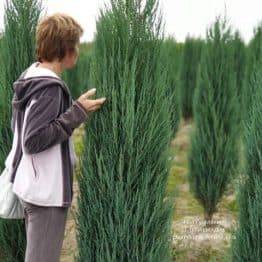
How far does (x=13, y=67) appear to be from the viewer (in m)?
5.64

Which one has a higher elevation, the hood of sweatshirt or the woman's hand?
the hood of sweatshirt

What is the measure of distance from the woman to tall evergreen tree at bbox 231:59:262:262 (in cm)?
144

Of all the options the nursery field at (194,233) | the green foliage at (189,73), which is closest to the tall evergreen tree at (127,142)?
the nursery field at (194,233)

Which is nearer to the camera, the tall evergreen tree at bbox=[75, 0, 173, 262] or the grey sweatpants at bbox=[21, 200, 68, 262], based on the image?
the grey sweatpants at bbox=[21, 200, 68, 262]

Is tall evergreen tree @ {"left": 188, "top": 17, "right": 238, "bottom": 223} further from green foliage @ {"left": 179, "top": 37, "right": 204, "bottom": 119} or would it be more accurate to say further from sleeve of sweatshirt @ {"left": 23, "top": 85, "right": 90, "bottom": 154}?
green foliage @ {"left": 179, "top": 37, "right": 204, "bottom": 119}

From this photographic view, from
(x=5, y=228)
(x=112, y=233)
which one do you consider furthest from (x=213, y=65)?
(x=112, y=233)

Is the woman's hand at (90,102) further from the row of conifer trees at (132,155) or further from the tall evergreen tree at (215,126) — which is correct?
the tall evergreen tree at (215,126)

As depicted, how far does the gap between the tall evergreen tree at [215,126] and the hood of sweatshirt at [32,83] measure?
488cm

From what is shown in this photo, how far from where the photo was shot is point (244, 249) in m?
4.61

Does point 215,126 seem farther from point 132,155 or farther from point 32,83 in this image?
point 32,83

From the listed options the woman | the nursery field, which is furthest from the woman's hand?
the nursery field

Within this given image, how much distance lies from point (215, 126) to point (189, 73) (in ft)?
29.0

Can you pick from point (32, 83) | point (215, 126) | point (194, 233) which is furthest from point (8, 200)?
point (215, 126)

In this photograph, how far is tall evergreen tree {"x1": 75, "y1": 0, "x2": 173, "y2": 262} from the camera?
13.6 feet
